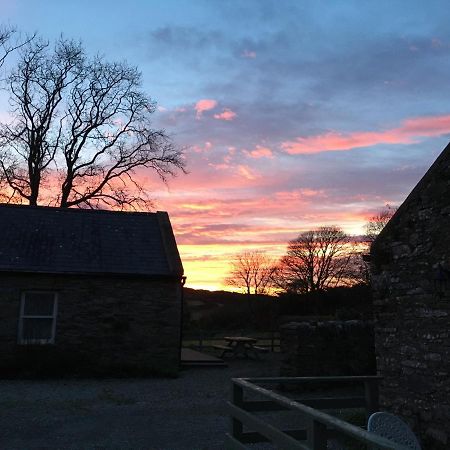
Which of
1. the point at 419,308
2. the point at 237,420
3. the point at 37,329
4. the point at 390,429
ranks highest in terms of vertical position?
the point at 419,308

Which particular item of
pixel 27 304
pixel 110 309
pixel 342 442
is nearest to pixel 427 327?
pixel 342 442

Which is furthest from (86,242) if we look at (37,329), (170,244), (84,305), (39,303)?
(37,329)

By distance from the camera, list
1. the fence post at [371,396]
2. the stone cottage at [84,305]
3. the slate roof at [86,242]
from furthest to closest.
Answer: the slate roof at [86,242]
the stone cottage at [84,305]
the fence post at [371,396]

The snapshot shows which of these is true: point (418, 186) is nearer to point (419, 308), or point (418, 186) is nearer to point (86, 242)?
point (419, 308)

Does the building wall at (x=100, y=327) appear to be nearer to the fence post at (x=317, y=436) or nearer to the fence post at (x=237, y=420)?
the fence post at (x=237, y=420)

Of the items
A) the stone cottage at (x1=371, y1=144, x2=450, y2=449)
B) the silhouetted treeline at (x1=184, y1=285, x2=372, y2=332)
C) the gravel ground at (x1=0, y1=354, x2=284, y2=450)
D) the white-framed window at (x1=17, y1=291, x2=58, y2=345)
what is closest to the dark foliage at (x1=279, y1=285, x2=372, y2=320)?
the silhouetted treeline at (x1=184, y1=285, x2=372, y2=332)

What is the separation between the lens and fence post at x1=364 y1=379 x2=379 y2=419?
293 inches

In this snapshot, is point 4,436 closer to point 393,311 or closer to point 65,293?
point 393,311

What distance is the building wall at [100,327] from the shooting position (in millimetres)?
Result: 15680

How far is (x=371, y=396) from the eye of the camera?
24.9ft

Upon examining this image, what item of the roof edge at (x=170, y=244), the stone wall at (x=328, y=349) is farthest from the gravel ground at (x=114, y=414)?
the roof edge at (x=170, y=244)

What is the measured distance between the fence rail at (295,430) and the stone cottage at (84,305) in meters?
10.3

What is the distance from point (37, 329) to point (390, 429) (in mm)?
13302

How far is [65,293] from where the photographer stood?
16.3 m
